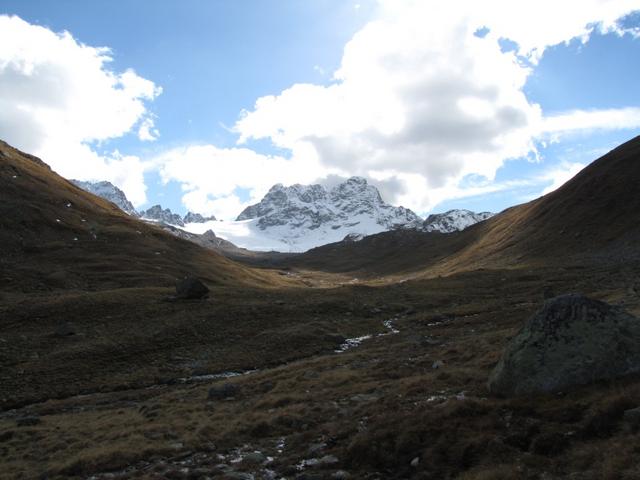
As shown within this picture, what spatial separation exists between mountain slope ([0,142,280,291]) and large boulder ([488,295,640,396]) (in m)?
69.8

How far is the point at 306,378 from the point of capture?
32.4 metres

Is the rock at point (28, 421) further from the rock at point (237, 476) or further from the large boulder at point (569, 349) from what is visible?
the large boulder at point (569, 349)

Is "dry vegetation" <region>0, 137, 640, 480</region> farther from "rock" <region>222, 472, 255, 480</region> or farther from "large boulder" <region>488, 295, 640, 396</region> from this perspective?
"large boulder" <region>488, 295, 640, 396</region>

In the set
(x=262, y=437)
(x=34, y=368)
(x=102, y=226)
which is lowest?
(x=262, y=437)

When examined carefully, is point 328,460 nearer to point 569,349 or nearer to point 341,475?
point 341,475

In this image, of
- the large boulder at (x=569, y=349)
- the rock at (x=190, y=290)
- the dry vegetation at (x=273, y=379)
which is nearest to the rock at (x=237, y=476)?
the dry vegetation at (x=273, y=379)

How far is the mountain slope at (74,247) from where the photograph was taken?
78.5 metres

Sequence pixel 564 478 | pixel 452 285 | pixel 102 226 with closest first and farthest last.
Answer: pixel 564 478 < pixel 452 285 < pixel 102 226

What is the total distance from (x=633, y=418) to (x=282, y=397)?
57.4 feet

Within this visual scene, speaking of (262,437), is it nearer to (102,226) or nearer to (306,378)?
(306,378)

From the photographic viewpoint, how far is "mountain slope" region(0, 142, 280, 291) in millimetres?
78500

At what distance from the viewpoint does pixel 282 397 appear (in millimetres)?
26891

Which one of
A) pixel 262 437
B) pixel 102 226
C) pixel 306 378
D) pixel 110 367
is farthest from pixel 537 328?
pixel 102 226

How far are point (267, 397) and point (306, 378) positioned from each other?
5.07 meters
